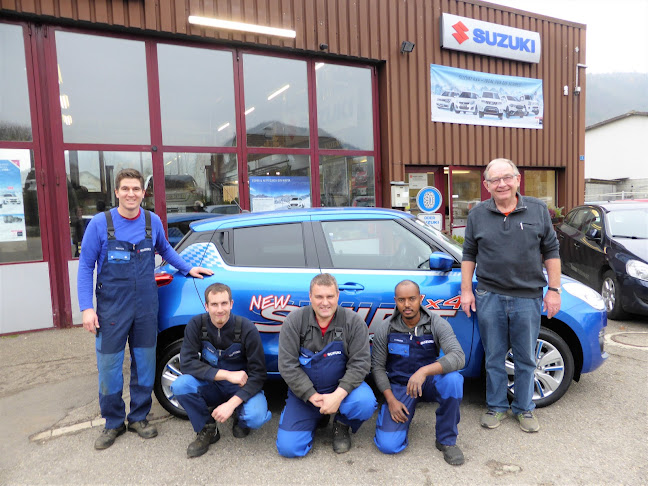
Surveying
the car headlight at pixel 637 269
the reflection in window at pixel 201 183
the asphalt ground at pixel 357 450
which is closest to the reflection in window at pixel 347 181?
the reflection in window at pixel 201 183

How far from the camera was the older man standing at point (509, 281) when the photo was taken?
298cm

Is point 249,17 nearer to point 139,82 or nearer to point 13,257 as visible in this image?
point 139,82

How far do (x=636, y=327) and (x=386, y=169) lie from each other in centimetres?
463

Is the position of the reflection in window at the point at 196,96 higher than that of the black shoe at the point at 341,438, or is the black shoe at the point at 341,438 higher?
the reflection in window at the point at 196,96

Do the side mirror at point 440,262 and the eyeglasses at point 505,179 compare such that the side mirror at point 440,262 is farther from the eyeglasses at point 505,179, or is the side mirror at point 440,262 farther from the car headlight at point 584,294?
the car headlight at point 584,294

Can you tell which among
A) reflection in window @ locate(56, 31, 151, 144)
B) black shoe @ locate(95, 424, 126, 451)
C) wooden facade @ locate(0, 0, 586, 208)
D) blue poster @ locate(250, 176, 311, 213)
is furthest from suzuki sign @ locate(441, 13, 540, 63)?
black shoe @ locate(95, 424, 126, 451)

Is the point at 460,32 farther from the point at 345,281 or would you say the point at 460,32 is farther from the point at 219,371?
the point at 219,371

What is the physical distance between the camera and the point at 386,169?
27.4 feet

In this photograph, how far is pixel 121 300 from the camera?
2992 mm

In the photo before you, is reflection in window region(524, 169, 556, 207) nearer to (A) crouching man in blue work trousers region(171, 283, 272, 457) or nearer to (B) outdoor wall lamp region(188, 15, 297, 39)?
(B) outdoor wall lamp region(188, 15, 297, 39)

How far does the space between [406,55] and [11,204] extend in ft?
22.6

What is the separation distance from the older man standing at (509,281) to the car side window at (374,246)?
16.1 inches

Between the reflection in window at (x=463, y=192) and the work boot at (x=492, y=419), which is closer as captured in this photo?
the work boot at (x=492, y=419)

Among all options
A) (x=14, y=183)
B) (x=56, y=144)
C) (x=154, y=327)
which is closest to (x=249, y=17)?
(x=56, y=144)
